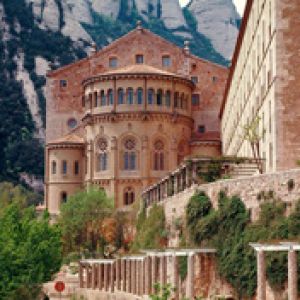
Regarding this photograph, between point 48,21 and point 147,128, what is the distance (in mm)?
96479

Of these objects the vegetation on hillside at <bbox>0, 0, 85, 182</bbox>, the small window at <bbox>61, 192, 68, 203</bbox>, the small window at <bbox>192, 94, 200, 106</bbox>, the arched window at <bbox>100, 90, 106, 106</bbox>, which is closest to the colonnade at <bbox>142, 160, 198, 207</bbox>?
the arched window at <bbox>100, 90, 106, 106</bbox>

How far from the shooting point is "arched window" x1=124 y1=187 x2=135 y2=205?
8281 centimetres

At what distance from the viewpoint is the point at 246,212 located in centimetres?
3612

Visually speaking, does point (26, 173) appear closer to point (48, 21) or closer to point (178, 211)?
point (48, 21)

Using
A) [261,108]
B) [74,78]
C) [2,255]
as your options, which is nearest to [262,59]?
[261,108]

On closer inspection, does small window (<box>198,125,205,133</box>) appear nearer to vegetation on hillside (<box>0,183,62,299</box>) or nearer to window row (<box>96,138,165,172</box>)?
window row (<box>96,138,165,172</box>)

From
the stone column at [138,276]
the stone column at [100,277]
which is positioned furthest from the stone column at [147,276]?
the stone column at [100,277]

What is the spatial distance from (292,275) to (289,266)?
0.31 meters

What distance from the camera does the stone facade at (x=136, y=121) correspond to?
270 feet

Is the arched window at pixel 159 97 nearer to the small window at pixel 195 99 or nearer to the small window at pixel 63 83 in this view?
the small window at pixel 195 99

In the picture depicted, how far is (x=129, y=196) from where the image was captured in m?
83.1

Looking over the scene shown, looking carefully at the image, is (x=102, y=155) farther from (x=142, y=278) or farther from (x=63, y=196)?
(x=142, y=278)

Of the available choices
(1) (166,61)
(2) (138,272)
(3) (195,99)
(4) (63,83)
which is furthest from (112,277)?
(4) (63,83)

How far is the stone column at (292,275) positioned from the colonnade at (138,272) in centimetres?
428
